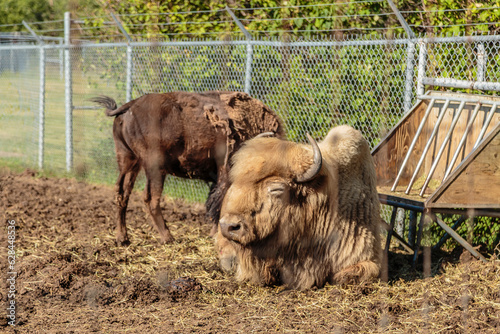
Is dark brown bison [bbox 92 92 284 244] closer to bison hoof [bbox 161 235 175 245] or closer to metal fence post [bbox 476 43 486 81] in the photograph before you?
bison hoof [bbox 161 235 175 245]

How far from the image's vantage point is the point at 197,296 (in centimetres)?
465

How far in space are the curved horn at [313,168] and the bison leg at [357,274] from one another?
0.85 m

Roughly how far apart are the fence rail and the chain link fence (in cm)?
1

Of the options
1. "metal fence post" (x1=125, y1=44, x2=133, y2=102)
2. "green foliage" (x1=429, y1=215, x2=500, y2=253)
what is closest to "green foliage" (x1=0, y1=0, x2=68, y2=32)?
"metal fence post" (x1=125, y1=44, x2=133, y2=102)

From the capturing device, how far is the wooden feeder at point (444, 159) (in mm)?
4723

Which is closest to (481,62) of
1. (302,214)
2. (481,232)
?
(481,232)

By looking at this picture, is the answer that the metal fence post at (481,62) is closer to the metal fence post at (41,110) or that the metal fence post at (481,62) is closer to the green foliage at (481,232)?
the green foliage at (481,232)

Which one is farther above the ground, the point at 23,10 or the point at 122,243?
the point at 23,10

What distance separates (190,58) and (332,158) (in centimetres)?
462

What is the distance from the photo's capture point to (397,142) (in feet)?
19.9

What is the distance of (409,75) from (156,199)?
3.03 meters

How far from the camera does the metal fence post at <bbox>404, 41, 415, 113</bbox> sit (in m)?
6.33

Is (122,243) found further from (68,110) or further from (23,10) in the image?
(23,10)

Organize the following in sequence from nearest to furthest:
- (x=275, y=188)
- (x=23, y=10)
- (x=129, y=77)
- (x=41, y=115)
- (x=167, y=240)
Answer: (x=275, y=188)
(x=167, y=240)
(x=129, y=77)
(x=41, y=115)
(x=23, y=10)
